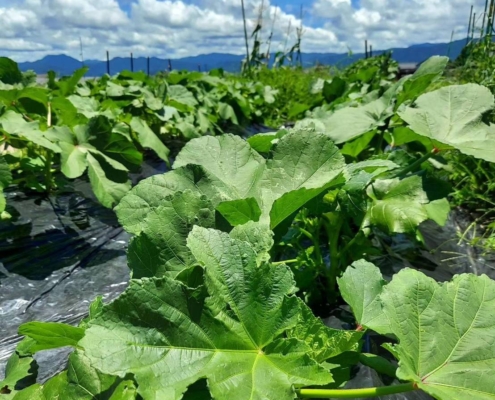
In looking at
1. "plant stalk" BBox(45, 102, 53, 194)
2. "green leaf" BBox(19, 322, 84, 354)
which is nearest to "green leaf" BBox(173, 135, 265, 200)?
"green leaf" BBox(19, 322, 84, 354)

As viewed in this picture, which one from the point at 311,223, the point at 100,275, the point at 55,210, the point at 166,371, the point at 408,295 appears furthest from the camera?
the point at 55,210

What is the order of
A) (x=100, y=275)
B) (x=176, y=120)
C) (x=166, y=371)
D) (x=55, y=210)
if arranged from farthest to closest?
(x=176, y=120), (x=55, y=210), (x=100, y=275), (x=166, y=371)

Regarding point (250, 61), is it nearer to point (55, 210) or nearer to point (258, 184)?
point (55, 210)

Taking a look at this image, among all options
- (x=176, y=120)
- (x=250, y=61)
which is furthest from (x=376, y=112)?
(x=250, y=61)

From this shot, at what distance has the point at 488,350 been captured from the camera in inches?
32.3

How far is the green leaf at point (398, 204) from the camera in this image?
155 centimetres

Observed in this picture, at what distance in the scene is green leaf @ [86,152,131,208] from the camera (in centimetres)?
228

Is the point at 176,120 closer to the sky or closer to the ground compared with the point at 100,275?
closer to the sky

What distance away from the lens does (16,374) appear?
1168 millimetres

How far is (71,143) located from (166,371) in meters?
1.87

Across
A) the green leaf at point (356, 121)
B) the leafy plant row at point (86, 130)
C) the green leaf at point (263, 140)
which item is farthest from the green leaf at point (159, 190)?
the leafy plant row at point (86, 130)

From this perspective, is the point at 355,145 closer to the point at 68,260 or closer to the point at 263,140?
the point at 263,140

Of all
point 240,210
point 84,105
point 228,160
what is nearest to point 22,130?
point 84,105

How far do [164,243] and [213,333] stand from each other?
0.79 feet
